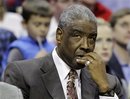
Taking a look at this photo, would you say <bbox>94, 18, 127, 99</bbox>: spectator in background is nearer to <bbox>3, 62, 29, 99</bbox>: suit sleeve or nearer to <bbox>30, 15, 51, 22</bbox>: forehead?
<bbox>30, 15, 51, 22</bbox>: forehead

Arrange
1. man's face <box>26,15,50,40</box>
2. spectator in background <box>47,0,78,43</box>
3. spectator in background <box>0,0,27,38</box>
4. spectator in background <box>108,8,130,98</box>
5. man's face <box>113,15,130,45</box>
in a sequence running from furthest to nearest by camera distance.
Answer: spectator in background <box>47,0,78,43</box> < spectator in background <box>0,0,27,38</box> < man's face <box>113,15,130,45</box> < spectator in background <box>108,8,130,98</box> < man's face <box>26,15,50,40</box>

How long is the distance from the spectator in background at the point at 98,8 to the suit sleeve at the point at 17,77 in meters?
→ 4.52

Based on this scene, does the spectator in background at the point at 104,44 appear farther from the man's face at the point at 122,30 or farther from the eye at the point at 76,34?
the eye at the point at 76,34

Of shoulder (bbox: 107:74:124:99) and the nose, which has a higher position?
the nose

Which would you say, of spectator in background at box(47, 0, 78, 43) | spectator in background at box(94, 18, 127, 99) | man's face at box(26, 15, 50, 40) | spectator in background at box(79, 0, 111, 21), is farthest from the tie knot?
spectator in background at box(79, 0, 111, 21)

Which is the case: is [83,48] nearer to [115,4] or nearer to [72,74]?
[72,74]

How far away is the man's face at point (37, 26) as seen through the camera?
712cm

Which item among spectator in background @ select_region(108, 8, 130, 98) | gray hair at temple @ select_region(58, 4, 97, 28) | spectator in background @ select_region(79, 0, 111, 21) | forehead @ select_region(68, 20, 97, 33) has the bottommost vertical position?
spectator in background @ select_region(108, 8, 130, 98)

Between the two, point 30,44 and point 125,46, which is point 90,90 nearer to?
point 30,44

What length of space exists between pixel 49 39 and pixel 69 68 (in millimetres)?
3860

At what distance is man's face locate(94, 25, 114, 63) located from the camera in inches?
284

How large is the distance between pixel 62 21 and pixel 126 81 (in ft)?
9.50

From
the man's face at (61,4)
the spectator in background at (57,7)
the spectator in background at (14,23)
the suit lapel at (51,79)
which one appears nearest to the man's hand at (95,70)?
the suit lapel at (51,79)

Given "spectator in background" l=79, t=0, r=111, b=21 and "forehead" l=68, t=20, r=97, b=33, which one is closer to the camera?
"forehead" l=68, t=20, r=97, b=33
